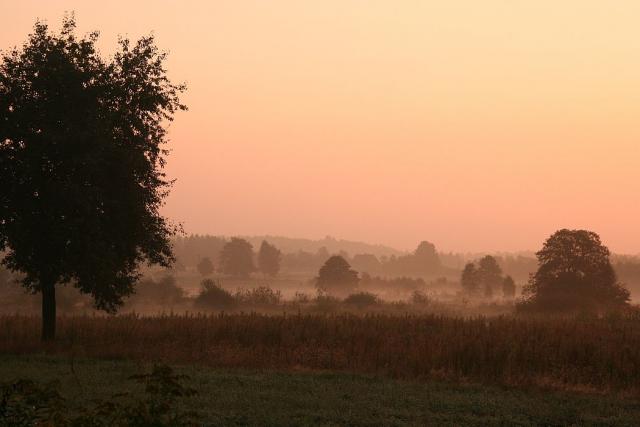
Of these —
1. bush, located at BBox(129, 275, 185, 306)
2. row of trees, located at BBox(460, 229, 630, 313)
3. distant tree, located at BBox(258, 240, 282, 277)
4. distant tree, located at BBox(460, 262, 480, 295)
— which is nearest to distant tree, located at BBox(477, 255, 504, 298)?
distant tree, located at BBox(460, 262, 480, 295)

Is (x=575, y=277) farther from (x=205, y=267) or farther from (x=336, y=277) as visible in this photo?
(x=205, y=267)

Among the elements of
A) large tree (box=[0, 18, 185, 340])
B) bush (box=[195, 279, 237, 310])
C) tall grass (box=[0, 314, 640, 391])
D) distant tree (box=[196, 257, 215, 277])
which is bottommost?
bush (box=[195, 279, 237, 310])

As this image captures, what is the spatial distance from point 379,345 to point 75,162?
12161 mm

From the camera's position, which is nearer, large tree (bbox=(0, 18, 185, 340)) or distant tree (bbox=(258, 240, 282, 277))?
large tree (bbox=(0, 18, 185, 340))

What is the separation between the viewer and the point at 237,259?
112m

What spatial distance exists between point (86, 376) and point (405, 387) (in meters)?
8.37

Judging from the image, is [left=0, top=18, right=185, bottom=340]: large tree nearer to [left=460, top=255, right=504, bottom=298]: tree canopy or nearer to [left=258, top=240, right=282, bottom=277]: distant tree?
[left=460, top=255, right=504, bottom=298]: tree canopy

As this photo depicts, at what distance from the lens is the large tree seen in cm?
2192

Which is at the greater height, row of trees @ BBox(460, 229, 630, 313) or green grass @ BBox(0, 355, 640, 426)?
row of trees @ BBox(460, 229, 630, 313)

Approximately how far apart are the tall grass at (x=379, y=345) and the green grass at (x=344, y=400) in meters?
1.49

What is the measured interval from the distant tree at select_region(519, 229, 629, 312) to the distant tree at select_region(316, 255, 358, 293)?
3133 cm

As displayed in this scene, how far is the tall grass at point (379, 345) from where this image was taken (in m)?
18.1

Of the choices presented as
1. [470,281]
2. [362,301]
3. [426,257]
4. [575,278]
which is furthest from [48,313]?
[426,257]

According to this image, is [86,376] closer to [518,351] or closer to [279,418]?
[279,418]
